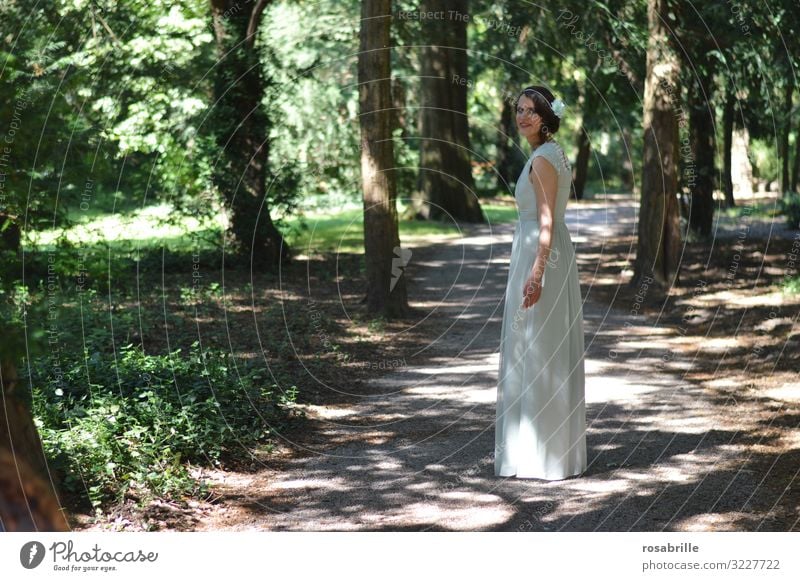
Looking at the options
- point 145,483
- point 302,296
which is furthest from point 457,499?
point 302,296

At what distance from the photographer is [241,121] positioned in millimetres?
16250

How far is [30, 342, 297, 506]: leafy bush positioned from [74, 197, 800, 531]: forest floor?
23cm

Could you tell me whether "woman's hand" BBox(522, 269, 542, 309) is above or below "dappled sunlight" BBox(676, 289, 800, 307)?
above

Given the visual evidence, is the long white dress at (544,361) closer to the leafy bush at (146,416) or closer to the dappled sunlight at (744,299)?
the leafy bush at (146,416)

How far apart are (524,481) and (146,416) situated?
2794 mm

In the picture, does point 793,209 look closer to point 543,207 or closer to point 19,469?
point 543,207

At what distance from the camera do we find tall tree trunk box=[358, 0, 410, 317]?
12.4 metres

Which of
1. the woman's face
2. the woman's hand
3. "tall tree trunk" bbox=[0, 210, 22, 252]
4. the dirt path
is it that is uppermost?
the woman's face

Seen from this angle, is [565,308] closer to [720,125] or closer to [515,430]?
[515,430]

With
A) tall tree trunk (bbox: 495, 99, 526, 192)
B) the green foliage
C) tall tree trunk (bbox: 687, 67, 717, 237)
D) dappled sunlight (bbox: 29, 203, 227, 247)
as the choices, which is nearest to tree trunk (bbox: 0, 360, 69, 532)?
dappled sunlight (bbox: 29, 203, 227, 247)

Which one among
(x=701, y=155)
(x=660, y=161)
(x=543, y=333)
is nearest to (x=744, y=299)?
(x=660, y=161)

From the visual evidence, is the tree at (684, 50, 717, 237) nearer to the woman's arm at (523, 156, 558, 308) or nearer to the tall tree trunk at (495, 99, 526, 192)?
the woman's arm at (523, 156, 558, 308)

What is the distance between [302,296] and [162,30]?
573 centimetres

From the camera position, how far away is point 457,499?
6.41 meters
